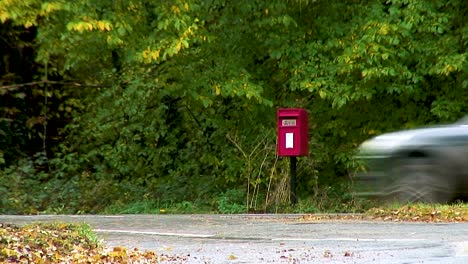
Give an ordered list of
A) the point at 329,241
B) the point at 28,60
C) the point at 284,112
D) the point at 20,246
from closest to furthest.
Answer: the point at 20,246
the point at 329,241
the point at 284,112
the point at 28,60

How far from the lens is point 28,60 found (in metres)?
27.3

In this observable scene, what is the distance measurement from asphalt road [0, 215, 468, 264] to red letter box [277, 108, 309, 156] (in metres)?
2.95

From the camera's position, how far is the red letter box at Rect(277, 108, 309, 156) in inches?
692

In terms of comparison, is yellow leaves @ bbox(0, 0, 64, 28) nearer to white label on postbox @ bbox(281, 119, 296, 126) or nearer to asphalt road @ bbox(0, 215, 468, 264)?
asphalt road @ bbox(0, 215, 468, 264)

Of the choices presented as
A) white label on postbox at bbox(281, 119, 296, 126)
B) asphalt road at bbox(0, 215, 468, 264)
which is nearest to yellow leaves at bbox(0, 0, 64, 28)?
asphalt road at bbox(0, 215, 468, 264)

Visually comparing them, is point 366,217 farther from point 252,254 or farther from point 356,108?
point 356,108

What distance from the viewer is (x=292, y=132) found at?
17.7m

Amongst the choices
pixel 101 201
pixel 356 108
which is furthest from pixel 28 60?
pixel 356 108

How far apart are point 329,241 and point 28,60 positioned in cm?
1781

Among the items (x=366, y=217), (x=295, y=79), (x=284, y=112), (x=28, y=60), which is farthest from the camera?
(x=28, y=60)

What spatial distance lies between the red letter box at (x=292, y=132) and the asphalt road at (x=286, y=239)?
2.95m

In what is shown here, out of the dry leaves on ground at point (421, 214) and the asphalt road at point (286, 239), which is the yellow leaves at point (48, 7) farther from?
the dry leaves on ground at point (421, 214)

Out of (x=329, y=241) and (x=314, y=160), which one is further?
(x=314, y=160)

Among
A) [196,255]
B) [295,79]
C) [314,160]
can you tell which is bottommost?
[196,255]
